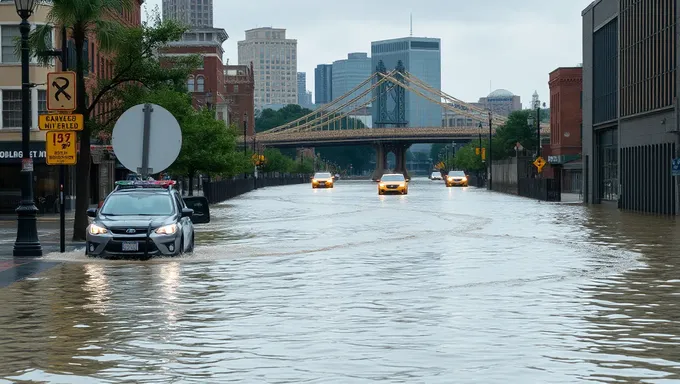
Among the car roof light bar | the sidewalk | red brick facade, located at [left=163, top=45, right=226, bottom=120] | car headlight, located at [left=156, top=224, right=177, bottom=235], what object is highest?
red brick facade, located at [left=163, top=45, right=226, bottom=120]

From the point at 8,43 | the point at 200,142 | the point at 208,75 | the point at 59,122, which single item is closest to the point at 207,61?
the point at 208,75

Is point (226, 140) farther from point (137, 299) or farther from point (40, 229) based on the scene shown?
point (137, 299)

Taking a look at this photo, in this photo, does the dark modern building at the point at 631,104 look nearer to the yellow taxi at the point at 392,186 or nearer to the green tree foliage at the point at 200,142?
the yellow taxi at the point at 392,186

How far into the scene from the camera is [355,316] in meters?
16.1

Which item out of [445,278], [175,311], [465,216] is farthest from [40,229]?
[175,311]

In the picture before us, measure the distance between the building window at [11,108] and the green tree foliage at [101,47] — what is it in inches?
893

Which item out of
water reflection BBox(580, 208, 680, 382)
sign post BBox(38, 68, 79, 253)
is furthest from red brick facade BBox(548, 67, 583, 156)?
sign post BBox(38, 68, 79, 253)

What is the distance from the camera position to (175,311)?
16891 millimetres

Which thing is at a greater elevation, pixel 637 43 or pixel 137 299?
pixel 637 43

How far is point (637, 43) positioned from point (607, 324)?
165 ft

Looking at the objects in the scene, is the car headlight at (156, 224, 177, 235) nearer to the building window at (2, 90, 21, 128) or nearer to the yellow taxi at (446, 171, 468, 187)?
the building window at (2, 90, 21, 128)

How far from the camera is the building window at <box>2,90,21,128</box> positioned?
59963mm

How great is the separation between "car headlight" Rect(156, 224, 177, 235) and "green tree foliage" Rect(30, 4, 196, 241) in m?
8.67

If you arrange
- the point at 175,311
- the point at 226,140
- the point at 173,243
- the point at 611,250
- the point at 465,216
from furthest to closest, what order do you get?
1. the point at 226,140
2. the point at 465,216
3. the point at 611,250
4. the point at 173,243
5. the point at 175,311
